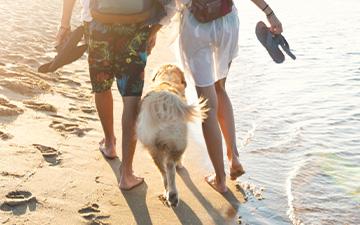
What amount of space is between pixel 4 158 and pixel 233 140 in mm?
1993

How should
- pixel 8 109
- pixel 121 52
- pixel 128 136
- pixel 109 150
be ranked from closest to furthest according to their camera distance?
pixel 121 52 < pixel 128 136 < pixel 109 150 < pixel 8 109

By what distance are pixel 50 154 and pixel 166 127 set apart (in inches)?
51.9

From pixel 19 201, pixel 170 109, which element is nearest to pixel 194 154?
pixel 170 109

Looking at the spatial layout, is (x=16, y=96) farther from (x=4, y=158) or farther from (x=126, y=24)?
(x=126, y=24)

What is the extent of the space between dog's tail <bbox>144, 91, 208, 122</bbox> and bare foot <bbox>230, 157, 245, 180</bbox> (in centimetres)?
75

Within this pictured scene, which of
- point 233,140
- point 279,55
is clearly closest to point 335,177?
point 233,140

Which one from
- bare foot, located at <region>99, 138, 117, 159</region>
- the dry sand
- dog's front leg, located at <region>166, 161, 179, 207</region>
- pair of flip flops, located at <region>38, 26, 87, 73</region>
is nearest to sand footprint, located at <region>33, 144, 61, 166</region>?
the dry sand

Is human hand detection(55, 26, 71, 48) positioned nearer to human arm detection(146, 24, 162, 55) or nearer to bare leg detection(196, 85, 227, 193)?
human arm detection(146, 24, 162, 55)

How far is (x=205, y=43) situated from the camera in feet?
13.7

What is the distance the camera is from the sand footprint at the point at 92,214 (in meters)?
3.62

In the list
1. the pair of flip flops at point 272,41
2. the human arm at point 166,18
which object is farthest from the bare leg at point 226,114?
the human arm at point 166,18

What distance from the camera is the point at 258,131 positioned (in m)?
6.27

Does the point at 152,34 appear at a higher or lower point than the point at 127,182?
higher

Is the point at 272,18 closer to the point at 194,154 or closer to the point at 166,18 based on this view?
the point at 166,18
